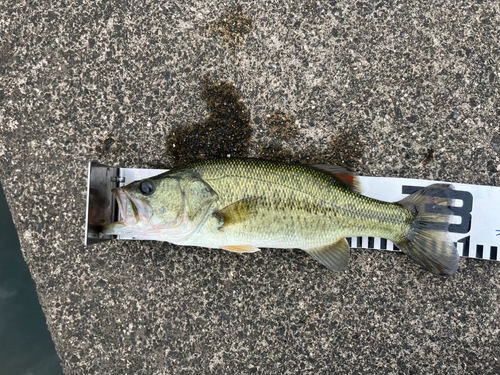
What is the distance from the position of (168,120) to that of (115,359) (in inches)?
90.3

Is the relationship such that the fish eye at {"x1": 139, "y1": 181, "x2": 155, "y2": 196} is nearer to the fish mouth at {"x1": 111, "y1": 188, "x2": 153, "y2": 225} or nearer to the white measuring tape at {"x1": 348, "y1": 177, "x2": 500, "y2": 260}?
the fish mouth at {"x1": 111, "y1": 188, "x2": 153, "y2": 225}

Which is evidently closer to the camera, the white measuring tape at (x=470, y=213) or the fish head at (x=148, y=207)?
the fish head at (x=148, y=207)

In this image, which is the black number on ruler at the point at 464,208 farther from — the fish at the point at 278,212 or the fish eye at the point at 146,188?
the fish eye at the point at 146,188

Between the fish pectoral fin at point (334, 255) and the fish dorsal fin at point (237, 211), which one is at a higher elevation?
the fish dorsal fin at point (237, 211)

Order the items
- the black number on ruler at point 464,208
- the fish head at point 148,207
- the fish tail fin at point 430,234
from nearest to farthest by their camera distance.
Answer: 1. the fish head at point 148,207
2. the fish tail fin at point 430,234
3. the black number on ruler at point 464,208

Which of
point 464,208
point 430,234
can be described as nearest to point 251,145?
point 430,234

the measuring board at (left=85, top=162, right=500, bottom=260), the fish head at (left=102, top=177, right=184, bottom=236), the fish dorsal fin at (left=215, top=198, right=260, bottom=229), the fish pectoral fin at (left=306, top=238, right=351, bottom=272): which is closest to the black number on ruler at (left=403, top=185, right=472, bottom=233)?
the measuring board at (left=85, top=162, right=500, bottom=260)

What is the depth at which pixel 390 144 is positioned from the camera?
300 centimetres

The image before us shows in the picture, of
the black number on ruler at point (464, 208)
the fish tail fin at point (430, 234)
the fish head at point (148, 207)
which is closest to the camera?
the fish head at point (148, 207)

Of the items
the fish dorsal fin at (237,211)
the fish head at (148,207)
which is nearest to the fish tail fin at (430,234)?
the fish dorsal fin at (237,211)

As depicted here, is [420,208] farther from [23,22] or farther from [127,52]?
[23,22]

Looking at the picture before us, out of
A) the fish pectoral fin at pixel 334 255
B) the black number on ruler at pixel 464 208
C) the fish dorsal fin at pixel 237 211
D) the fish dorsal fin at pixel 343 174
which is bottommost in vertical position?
the fish pectoral fin at pixel 334 255

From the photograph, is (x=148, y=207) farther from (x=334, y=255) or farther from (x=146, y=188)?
(x=334, y=255)

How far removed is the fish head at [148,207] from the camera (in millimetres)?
2410
